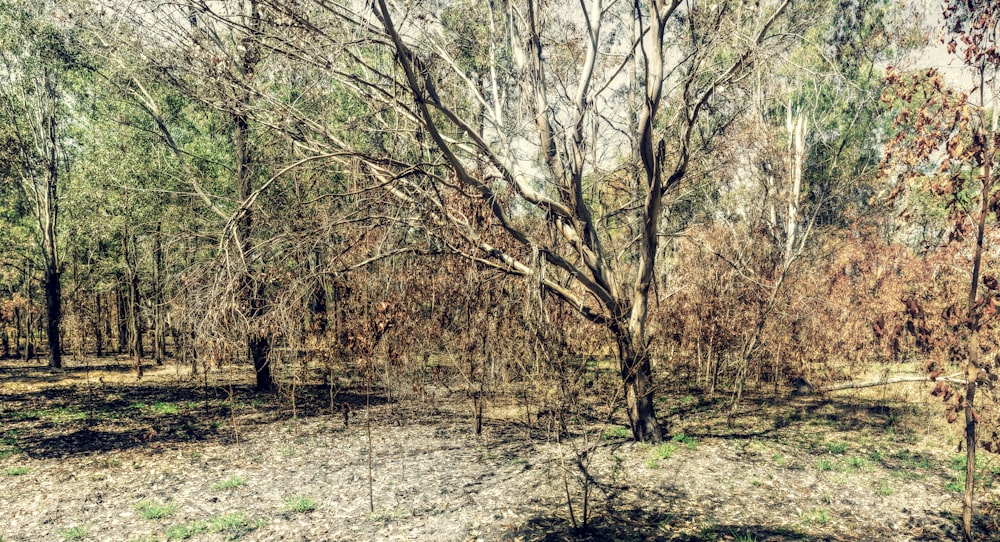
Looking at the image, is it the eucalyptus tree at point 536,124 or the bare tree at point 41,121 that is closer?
the eucalyptus tree at point 536,124

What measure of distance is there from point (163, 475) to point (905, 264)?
56.6 ft

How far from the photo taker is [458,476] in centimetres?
810

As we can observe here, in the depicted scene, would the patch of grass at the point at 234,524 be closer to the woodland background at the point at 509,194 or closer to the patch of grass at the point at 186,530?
the patch of grass at the point at 186,530

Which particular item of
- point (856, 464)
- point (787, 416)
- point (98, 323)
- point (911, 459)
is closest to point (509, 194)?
point (856, 464)

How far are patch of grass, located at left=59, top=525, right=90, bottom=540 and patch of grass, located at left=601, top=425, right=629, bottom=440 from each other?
Result: 726 cm

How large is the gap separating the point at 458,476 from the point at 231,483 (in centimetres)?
303

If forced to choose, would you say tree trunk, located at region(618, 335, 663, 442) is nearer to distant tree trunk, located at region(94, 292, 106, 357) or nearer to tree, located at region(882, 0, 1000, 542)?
tree, located at region(882, 0, 1000, 542)

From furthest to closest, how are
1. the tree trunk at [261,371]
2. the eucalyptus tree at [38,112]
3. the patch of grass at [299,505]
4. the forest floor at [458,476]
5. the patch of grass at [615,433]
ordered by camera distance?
the eucalyptus tree at [38,112] < the tree trunk at [261,371] < the patch of grass at [615,433] < the patch of grass at [299,505] < the forest floor at [458,476]

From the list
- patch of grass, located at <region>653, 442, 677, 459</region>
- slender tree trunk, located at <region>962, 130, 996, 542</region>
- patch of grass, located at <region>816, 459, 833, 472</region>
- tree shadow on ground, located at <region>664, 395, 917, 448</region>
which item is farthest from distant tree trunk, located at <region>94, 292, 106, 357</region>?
slender tree trunk, located at <region>962, 130, 996, 542</region>

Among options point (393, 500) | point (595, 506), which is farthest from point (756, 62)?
point (393, 500)

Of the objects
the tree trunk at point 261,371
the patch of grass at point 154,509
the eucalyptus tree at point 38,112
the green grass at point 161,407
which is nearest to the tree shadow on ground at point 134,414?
the green grass at point 161,407

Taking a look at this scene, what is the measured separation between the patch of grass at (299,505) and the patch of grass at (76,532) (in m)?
2.01

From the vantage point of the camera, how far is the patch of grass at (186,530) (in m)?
6.00

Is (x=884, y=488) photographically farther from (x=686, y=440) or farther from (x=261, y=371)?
(x=261, y=371)
